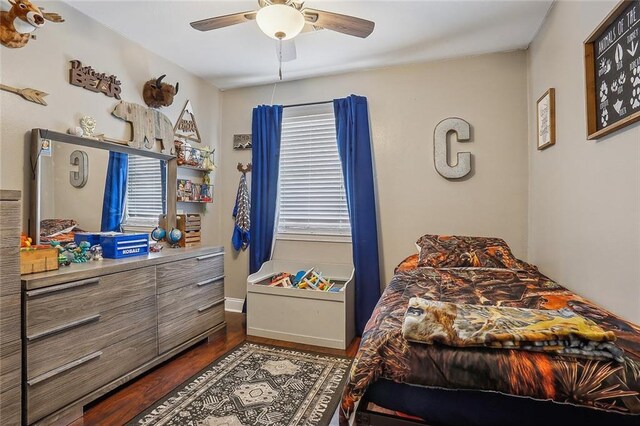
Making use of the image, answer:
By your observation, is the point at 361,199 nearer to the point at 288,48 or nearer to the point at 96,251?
the point at 288,48

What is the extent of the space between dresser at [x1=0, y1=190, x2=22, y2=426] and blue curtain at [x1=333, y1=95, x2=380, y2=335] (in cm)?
232

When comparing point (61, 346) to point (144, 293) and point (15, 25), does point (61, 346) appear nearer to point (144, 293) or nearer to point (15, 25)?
point (144, 293)

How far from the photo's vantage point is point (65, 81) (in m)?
2.15

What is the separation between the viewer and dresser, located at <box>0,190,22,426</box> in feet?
4.67

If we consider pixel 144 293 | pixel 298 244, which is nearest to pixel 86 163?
pixel 144 293

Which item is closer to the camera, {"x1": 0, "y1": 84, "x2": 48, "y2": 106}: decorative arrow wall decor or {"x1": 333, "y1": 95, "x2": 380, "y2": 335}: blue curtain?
{"x1": 0, "y1": 84, "x2": 48, "y2": 106}: decorative arrow wall decor

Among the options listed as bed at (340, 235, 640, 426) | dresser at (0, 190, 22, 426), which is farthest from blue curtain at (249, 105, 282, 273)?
bed at (340, 235, 640, 426)

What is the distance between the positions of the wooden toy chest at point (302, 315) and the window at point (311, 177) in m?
0.66

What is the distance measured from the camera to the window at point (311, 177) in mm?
3299

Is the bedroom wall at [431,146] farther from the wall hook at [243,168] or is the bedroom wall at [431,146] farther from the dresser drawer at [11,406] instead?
the dresser drawer at [11,406]

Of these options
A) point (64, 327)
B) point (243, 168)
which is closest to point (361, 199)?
point (243, 168)

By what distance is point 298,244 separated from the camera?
3434mm

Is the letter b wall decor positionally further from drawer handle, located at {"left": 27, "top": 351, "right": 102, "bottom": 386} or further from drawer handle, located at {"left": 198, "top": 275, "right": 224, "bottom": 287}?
drawer handle, located at {"left": 27, "top": 351, "right": 102, "bottom": 386}

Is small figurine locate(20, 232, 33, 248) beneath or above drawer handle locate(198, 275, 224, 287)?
above
